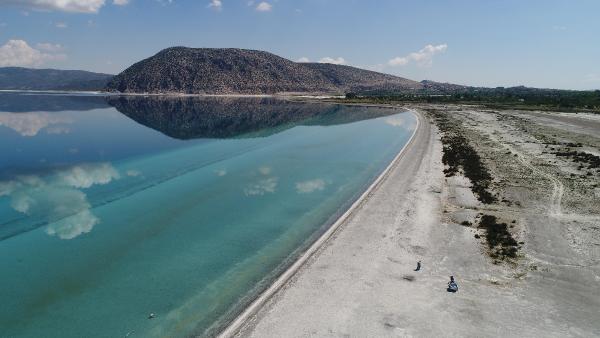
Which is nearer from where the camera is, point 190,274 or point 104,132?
point 190,274

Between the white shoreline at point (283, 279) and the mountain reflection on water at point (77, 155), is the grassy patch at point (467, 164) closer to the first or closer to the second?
the white shoreline at point (283, 279)

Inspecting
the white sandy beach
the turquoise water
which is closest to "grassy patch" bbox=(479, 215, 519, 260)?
the white sandy beach

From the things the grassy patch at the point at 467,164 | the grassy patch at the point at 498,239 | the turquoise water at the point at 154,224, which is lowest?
the turquoise water at the point at 154,224

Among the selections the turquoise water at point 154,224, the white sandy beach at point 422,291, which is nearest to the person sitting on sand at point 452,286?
the white sandy beach at point 422,291

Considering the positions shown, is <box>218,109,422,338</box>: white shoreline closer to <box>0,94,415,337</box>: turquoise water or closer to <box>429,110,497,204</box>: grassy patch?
<box>0,94,415,337</box>: turquoise water

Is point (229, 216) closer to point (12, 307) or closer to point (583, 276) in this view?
point (12, 307)

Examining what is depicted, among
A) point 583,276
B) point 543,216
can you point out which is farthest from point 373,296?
point 543,216

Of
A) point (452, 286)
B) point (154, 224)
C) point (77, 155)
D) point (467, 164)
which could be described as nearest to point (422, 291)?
point (452, 286)

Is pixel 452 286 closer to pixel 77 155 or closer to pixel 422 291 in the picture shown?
pixel 422 291
